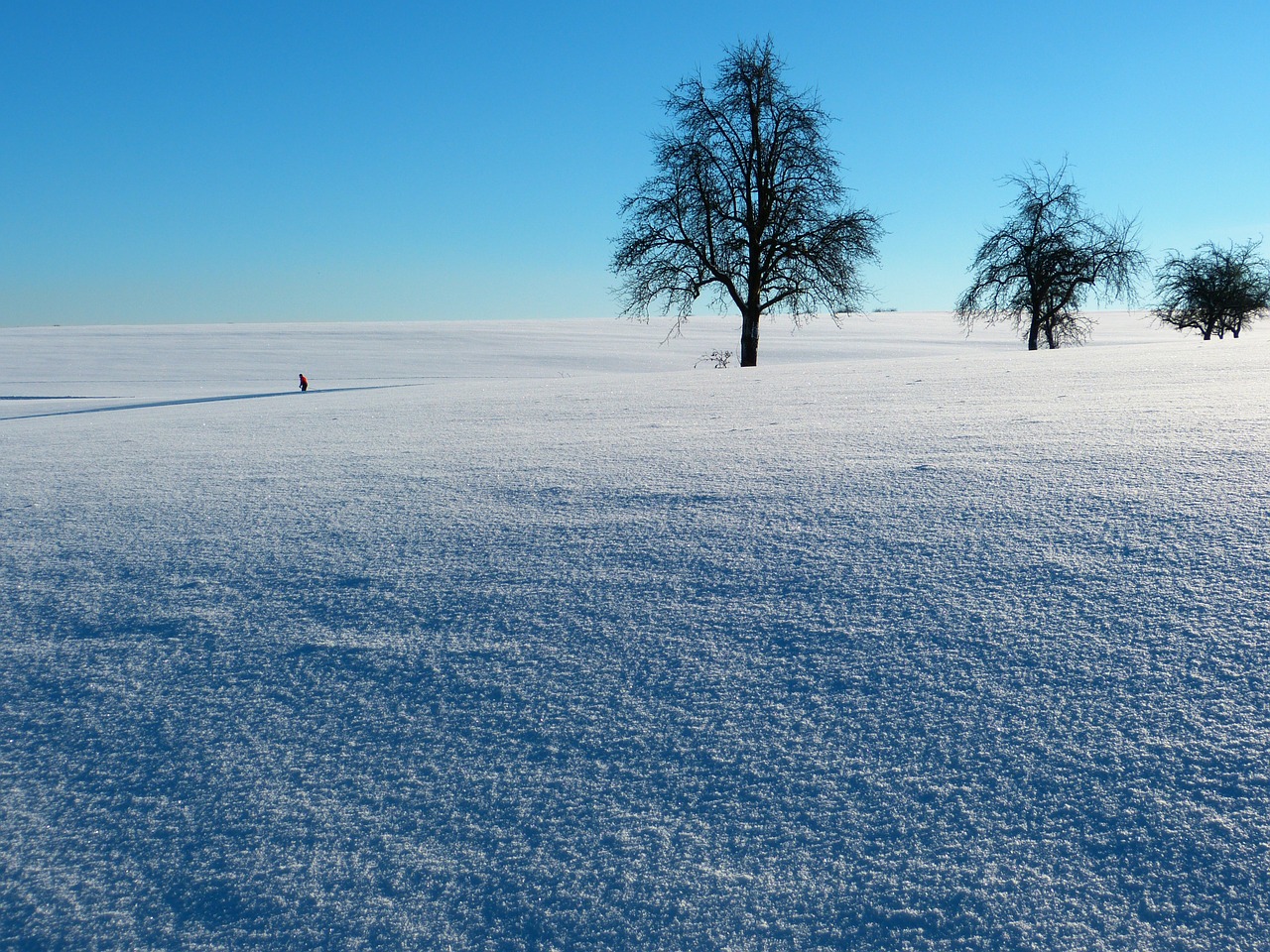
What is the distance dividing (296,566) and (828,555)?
1.99 m

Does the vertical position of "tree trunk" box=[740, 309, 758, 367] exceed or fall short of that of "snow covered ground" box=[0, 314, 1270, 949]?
it exceeds it

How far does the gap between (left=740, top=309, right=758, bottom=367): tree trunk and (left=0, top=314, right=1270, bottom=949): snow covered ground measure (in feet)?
43.5

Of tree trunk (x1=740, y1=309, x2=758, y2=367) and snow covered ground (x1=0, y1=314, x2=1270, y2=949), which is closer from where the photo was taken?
snow covered ground (x1=0, y1=314, x2=1270, y2=949)

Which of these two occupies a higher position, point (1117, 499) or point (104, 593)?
point (1117, 499)

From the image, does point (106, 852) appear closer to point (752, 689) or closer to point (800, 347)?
point (752, 689)

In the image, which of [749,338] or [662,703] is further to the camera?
[749,338]

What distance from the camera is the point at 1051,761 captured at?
1.80 m

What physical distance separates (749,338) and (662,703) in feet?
53.0

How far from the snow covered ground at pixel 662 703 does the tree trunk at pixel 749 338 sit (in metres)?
13.3

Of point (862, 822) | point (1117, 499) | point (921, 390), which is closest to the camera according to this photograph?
point (862, 822)

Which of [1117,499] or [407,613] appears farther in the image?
[1117,499]

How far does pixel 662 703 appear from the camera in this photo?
2125mm

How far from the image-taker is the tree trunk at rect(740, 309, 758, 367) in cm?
1720

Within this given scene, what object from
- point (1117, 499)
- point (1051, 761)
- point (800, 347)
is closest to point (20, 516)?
point (1051, 761)
